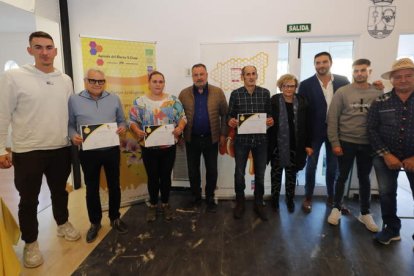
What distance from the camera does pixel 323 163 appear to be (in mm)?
3635

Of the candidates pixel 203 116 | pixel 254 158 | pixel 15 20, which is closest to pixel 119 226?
pixel 203 116

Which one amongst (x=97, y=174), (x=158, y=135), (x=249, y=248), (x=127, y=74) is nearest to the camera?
(x=249, y=248)

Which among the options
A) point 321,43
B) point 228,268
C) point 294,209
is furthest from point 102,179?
point 321,43

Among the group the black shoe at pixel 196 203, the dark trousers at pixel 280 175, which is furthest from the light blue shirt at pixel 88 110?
the dark trousers at pixel 280 175

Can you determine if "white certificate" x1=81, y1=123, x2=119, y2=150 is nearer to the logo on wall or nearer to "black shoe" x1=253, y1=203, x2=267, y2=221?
"black shoe" x1=253, y1=203, x2=267, y2=221

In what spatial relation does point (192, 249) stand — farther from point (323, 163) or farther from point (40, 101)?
point (323, 163)

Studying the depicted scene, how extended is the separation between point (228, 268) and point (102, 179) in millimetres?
1753

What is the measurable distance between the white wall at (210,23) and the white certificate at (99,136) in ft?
4.59

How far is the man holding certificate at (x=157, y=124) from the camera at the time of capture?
8.32ft

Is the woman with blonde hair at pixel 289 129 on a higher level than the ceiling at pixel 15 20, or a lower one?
lower

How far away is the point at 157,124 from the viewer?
256 centimetres

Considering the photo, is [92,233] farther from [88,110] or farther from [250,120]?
[250,120]

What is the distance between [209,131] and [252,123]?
0.49 meters

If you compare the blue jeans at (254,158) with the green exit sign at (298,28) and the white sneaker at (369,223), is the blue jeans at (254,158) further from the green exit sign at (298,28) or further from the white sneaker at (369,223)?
the green exit sign at (298,28)
